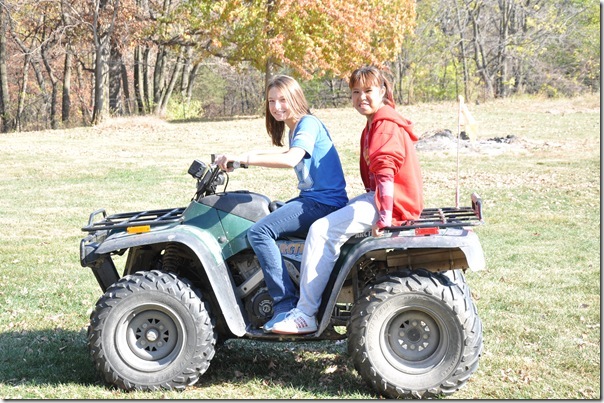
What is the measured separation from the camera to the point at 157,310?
5219 mm

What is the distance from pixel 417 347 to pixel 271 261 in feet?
3.56

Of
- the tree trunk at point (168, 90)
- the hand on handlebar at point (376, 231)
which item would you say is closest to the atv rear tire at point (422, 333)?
the hand on handlebar at point (376, 231)

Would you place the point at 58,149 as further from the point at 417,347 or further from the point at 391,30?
the point at 417,347

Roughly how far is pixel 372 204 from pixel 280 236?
658 mm

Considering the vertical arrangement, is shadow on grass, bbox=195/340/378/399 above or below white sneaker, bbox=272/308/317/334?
below

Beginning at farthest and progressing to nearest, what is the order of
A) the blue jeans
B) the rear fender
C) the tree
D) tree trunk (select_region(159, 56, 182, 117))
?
tree trunk (select_region(159, 56, 182, 117)) → the tree → the blue jeans → the rear fender

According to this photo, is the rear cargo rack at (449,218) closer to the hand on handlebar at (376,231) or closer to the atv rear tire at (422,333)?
the hand on handlebar at (376,231)

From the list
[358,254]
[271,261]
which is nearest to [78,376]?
[271,261]

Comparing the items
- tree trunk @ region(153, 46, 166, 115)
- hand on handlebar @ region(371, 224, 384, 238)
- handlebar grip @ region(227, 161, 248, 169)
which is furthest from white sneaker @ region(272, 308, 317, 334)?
tree trunk @ region(153, 46, 166, 115)

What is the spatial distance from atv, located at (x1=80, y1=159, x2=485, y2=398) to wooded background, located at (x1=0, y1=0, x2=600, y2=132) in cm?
2735

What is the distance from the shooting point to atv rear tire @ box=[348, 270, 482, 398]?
16.3ft

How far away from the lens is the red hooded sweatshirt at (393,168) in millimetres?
4945

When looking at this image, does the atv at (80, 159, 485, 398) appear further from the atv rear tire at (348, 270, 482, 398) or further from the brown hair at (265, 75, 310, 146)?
the brown hair at (265, 75, 310, 146)

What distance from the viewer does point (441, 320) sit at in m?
5.01
